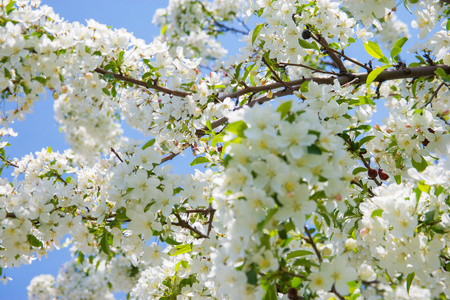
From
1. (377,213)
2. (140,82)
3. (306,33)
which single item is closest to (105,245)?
(140,82)

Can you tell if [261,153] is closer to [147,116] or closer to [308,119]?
[308,119]

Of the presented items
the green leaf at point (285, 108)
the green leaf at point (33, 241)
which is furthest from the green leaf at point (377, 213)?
the green leaf at point (33, 241)

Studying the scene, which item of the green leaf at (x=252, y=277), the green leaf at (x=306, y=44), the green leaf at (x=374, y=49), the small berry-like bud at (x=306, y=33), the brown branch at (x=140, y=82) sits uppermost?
the small berry-like bud at (x=306, y=33)

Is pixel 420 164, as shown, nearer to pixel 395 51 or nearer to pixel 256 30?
pixel 395 51

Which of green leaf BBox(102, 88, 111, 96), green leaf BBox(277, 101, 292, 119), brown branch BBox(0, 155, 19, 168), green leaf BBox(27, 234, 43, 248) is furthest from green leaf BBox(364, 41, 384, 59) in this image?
brown branch BBox(0, 155, 19, 168)

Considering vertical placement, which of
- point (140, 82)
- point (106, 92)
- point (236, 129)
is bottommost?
point (236, 129)

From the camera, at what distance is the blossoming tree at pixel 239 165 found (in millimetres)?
1345

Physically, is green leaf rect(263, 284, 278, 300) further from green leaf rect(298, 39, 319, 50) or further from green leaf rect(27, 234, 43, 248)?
green leaf rect(298, 39, 319, 50)

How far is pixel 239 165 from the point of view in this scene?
131cm

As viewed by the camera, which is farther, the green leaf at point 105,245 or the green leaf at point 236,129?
the green leaf at point 105,245

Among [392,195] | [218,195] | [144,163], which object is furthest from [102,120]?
[392,195]

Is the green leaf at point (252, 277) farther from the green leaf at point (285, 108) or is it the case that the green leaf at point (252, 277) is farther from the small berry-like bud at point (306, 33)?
the small berry-like bud at point (306, 33)

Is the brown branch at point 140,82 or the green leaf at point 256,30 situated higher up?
the green leaf at point 256,30

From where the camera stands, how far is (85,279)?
6.74m
